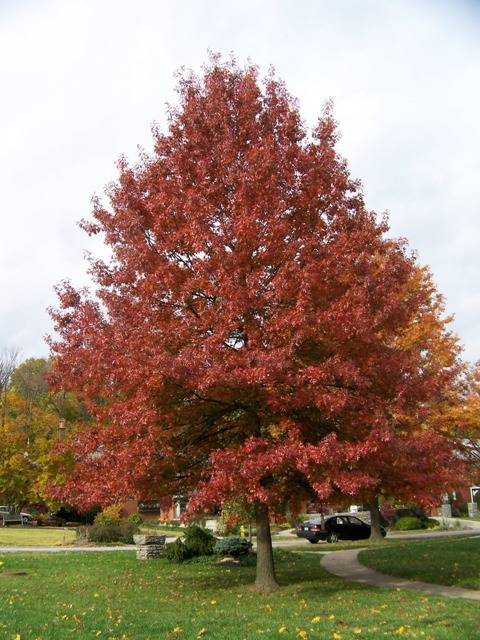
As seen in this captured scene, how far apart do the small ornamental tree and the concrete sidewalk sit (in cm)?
267

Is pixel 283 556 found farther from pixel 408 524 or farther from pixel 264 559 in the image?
pixel 408 524

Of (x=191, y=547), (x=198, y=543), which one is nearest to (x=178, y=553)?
(x=191, y=547)

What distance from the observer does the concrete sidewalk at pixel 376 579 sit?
37.2 feet

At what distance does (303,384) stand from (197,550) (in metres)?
10.4

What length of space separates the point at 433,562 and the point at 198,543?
6.90m

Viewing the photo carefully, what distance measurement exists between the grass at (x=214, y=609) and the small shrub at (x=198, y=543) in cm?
285

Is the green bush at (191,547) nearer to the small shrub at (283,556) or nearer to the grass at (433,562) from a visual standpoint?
the small shrub at (283,556)

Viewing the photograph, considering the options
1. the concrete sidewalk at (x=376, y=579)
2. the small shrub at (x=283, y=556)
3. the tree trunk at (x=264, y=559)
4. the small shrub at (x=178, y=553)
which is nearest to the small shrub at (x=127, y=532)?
the small shrub at (x=178, y=553)

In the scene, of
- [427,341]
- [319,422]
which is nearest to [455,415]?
[427,341]

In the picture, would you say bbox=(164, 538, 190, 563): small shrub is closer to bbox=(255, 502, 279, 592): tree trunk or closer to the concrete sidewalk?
the concrete sidewalk

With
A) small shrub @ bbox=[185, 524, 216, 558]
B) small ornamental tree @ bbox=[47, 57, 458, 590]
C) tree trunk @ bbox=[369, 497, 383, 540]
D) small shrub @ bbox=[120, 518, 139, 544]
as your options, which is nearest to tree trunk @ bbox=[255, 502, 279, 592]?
small ornamental tree @ bbox=[47, 57, 458, 590]

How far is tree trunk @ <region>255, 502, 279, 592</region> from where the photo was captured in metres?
11.7

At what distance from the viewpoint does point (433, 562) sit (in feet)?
51.1

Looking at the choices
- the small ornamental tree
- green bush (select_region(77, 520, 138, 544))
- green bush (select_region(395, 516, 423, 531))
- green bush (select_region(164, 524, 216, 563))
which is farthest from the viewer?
green bush (select_region(395, 516, 423, 531))
